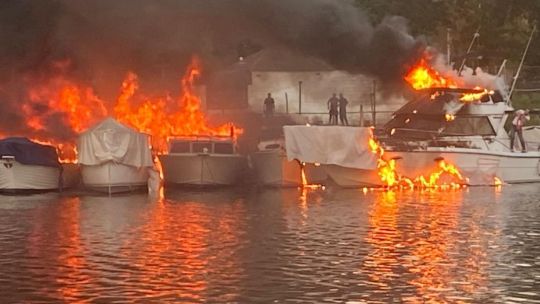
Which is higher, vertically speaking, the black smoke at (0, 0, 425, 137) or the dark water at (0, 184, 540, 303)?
the black smoke at (0, 0, 425, 137)

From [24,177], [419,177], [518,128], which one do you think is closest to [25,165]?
[24,177]

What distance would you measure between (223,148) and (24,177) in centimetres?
873

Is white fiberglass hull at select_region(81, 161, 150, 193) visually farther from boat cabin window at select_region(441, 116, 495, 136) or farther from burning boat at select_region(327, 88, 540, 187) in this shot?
boat cabin window at select_region(441, 116, 495, 136)

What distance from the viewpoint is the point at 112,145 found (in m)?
44.8

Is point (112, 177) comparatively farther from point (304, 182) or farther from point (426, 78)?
point (426, 78)

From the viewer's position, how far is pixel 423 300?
60.4ft

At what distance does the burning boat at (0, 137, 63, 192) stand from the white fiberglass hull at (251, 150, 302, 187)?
873 centimetres

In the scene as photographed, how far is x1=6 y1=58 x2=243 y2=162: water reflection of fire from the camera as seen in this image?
52.9 metres

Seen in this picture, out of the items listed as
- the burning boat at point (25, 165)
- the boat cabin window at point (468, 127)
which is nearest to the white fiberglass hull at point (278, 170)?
→ the boat cabin window at point (468, 127)

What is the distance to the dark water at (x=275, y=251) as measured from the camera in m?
19.3

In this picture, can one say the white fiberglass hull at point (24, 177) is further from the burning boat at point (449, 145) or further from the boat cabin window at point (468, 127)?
the boat cabin window at point (468, 127)

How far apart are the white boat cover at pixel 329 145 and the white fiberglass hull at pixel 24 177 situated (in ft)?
33.4

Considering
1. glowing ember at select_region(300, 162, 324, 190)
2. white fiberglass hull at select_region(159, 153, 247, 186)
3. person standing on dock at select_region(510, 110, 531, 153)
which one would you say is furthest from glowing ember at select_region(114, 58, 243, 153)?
person standing on dock at select_region(510, 110, 531, 153)

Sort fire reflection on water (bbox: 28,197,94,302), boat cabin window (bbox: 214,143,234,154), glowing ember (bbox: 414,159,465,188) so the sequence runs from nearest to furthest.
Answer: fire reflection on water (bbox: 28,197,94,302), glowing ember (bbox: 414,159,465,188), boat cabin window (bbox: 214,143,234,154)
